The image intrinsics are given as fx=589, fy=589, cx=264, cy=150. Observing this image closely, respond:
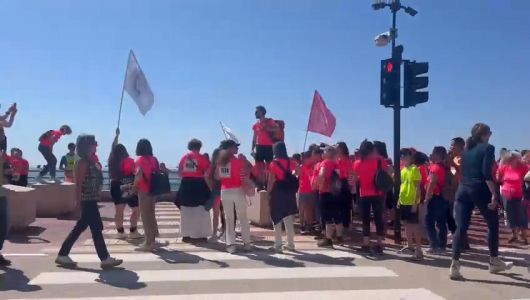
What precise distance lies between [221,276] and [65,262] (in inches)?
86.0

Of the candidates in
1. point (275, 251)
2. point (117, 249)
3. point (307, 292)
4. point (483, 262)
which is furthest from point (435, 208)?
point (117, 249)

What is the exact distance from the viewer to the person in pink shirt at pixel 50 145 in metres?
16.0

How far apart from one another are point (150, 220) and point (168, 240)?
1330mm

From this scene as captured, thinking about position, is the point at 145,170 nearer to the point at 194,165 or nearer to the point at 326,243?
the point at 194,165

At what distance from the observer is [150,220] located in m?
9.37

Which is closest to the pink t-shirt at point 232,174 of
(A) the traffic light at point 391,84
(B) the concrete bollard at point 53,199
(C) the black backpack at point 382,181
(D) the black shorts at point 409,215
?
(C) the black backpack at point 382,181

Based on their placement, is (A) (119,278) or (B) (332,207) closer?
(A) (119,278)

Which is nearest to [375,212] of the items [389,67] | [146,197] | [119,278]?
[389,67]

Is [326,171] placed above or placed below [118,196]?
above

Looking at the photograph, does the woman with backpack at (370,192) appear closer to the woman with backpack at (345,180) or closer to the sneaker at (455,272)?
the woman with backpack at (345,180)

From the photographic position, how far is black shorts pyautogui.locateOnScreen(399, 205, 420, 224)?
8.94m

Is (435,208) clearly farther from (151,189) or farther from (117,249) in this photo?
(117,249)

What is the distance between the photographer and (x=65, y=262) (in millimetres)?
7906

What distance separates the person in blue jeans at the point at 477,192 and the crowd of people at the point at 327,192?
0.01 meters
